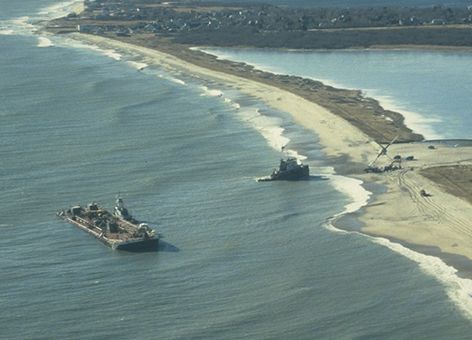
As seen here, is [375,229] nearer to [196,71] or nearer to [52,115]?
[52,115]

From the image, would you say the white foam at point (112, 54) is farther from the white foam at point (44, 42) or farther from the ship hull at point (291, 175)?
the ship hull at point (291, 175)

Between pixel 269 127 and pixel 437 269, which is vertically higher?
pixel 437 269

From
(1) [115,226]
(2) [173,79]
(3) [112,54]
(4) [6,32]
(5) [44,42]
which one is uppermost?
(1) [115,226]

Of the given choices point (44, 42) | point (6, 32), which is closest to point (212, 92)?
point (44, 42)

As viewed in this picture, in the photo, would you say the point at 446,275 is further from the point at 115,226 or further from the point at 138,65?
the point at 138,65

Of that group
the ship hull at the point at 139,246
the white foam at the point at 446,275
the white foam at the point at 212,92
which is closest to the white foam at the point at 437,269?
the white foam at the point at 446,275

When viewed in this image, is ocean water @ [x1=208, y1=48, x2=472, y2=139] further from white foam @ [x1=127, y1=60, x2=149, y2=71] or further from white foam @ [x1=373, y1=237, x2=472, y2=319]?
white foam @ [x1=373, y1=237, x2=472, y2=319]
